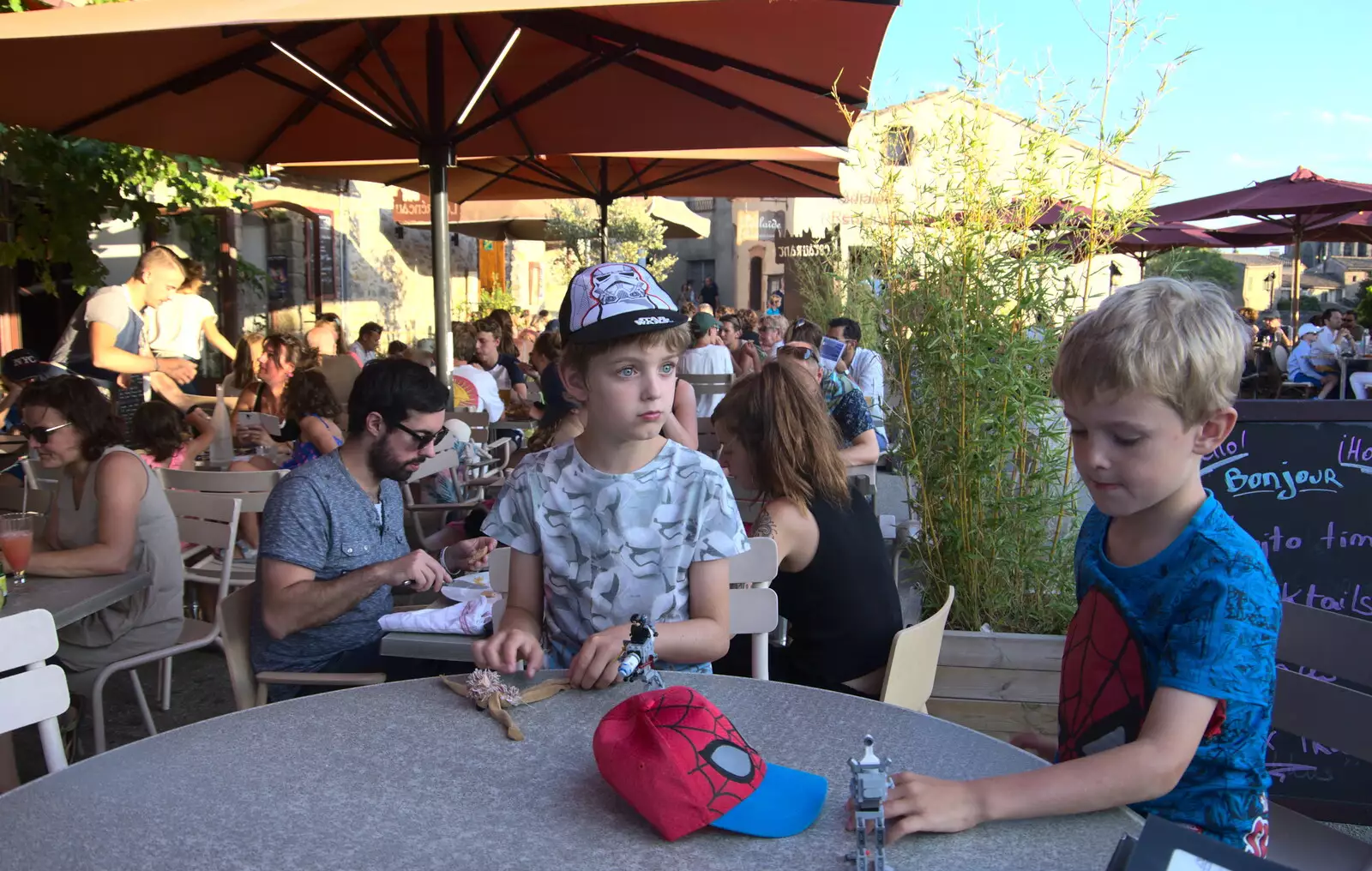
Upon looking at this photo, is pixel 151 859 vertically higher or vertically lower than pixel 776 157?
lower

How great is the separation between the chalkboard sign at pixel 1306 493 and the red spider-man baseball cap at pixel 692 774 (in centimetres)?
227

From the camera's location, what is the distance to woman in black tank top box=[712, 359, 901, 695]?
8.68 feet

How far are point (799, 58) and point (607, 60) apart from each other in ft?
2.94

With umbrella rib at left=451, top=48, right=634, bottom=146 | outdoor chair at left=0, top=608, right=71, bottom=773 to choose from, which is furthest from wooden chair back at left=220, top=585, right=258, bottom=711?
umbrella rib at left=451, top=48, right=634, bottom=146

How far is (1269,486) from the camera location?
2.94 metres

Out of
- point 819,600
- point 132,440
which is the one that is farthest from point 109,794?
point 132,440

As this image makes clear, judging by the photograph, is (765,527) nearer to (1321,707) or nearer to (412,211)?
(1321,707)

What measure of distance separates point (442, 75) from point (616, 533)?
389 centimetres

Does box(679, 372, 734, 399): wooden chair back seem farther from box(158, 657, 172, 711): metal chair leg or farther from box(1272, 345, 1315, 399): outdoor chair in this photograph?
box(1272, 345, 1315, 399): outdoor chair

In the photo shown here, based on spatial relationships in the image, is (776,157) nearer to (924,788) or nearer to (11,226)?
(11,226)

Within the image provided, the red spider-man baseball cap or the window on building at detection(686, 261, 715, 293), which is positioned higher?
the window on building at detection(686, 261, 715, 293)

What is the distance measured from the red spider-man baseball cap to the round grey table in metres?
0.03

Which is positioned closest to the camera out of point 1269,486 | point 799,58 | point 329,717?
point 329,717

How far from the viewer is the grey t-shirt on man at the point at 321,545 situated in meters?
2.59
